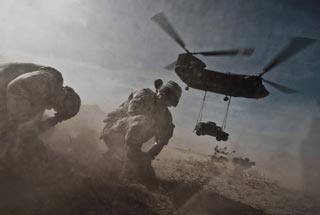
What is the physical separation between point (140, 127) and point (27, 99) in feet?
17.0

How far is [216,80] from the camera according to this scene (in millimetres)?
15484

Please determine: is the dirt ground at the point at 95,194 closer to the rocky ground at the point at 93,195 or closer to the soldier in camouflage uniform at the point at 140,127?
the rocky ground at the point at 93,195

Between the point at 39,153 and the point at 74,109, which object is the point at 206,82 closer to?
the point at 74,109

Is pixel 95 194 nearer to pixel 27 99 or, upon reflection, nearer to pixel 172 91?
pixel 27 99

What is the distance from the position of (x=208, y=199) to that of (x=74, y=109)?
287 inches

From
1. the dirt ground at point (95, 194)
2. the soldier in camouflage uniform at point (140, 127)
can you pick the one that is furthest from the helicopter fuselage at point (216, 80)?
the dirt ground at point (95, 194)

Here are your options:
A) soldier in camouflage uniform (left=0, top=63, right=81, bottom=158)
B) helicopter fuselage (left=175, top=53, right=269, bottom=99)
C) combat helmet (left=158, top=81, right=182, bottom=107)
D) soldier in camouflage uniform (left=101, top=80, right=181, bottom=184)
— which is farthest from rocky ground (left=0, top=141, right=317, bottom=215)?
helicopter fuselage (left=175, top=53, right=269, bottom=99)

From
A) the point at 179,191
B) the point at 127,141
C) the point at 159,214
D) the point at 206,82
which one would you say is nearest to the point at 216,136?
the point at 206,82

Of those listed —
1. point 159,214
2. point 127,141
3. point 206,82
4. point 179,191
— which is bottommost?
point 159,214

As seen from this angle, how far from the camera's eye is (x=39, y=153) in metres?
8.83

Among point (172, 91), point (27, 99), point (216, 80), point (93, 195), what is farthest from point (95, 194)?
point (216, 80)

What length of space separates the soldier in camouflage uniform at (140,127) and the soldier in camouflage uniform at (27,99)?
12.1ft

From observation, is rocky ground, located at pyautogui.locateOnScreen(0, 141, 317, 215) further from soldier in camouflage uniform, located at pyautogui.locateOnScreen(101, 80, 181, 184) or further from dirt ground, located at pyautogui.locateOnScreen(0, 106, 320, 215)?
soldier in camouflage uniform, located at pyautogui.locateOnScreen(101, 80, 181, 184)

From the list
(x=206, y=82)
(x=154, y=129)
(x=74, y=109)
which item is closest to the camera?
(x=74, y=109)
